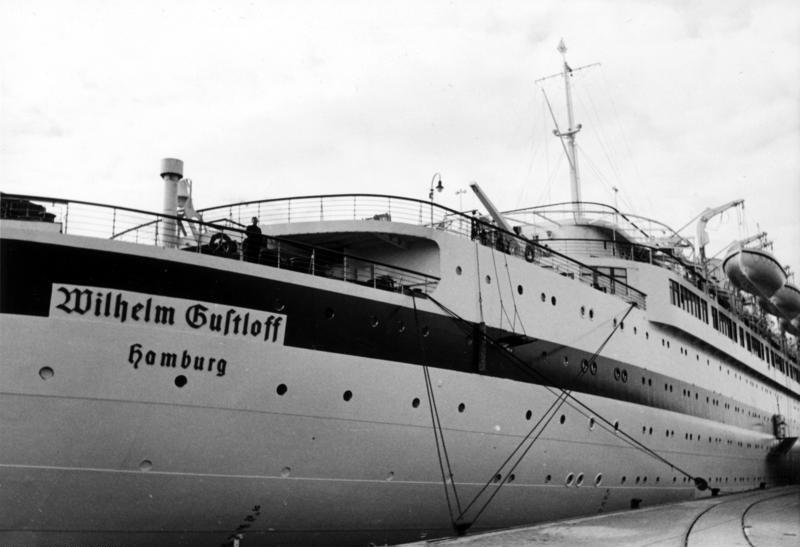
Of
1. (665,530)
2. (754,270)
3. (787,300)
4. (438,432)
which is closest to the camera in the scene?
(438,432)

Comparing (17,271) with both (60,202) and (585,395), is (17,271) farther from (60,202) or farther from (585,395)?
(585,395)

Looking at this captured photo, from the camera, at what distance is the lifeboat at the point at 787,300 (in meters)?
26.9

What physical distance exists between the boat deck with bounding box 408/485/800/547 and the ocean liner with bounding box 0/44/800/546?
0.75 meters

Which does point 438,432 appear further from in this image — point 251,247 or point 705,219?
point 705,219

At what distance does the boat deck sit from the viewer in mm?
10781

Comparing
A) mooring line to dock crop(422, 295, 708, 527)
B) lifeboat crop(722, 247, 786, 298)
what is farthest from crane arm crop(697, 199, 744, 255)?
mooring line to dock crop(422, 295, 708, 527)

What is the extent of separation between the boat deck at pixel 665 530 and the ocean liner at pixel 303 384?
2.46 feet

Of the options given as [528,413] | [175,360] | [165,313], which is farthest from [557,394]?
[165,313]

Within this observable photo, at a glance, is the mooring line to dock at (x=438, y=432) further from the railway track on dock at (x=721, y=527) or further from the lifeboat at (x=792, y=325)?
the lifeboat at (x=792, y=325)

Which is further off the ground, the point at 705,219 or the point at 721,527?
the point at 705,219

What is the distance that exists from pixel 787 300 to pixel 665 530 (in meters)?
18.2

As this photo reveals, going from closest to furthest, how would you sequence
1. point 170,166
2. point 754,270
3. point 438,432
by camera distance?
1. point 170,166
2. point 438,432
3. point 754,270

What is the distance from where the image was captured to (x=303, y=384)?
9.85 meters

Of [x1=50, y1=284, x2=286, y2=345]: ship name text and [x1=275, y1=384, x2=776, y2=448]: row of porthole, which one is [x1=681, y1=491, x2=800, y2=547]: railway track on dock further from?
[x1=50, y1=284, x2=286, y2=345]: ship name text
